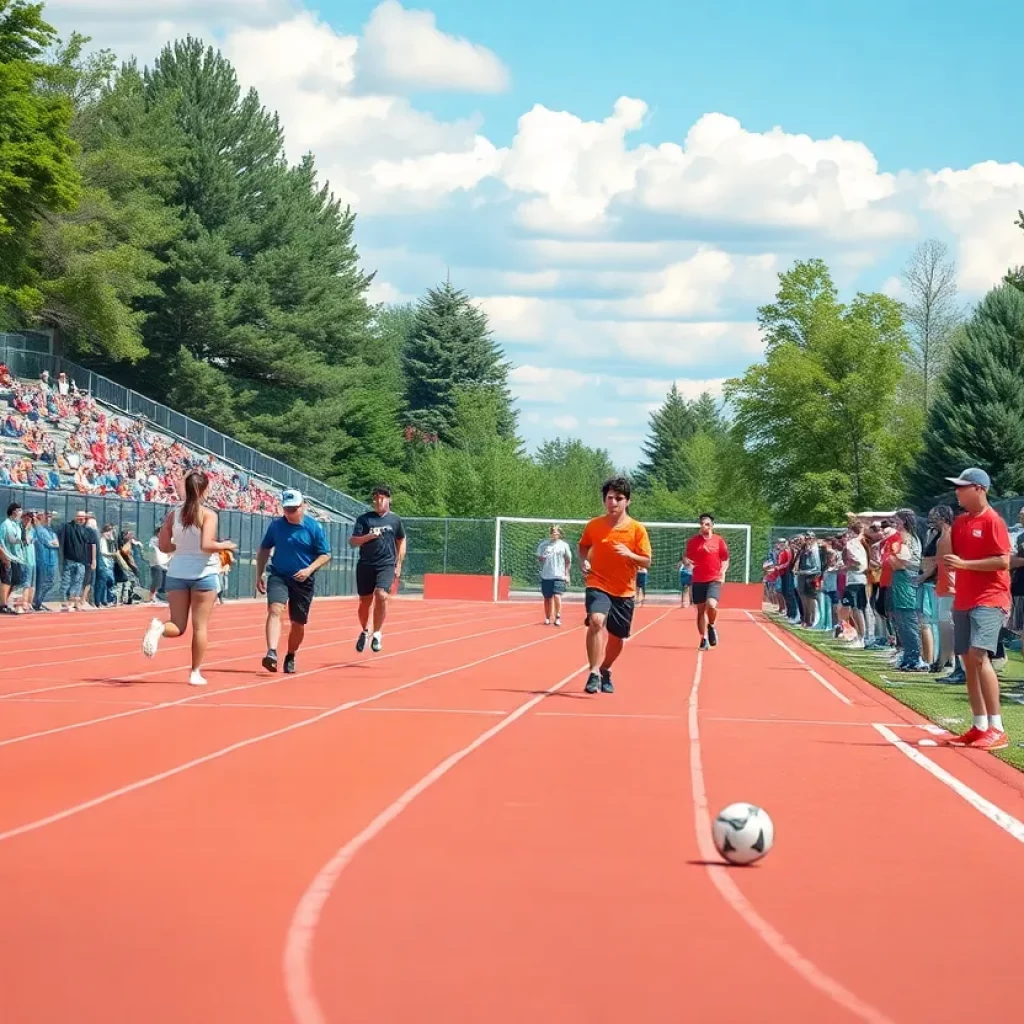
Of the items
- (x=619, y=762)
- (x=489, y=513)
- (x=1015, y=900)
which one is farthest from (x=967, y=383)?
(x=1015, y=900)

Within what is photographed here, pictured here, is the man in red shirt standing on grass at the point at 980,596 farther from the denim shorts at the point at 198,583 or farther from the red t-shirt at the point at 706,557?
the red t-shirt at the point at 706,557

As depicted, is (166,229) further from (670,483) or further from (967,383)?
(670,483)

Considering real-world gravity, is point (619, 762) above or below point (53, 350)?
below

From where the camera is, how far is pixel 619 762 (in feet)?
39.4

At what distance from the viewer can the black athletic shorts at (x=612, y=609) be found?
1678cm

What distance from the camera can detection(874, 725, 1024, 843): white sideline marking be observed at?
9.69 metres

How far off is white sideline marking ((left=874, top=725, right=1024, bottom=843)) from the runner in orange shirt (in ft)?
11.0

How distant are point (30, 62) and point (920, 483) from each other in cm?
3081

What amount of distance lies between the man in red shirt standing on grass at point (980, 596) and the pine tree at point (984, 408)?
1751 inches

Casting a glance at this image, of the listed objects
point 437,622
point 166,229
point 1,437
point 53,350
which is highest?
point 166,229

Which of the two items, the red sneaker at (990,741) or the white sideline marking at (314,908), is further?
the red sneaker at (990,741)

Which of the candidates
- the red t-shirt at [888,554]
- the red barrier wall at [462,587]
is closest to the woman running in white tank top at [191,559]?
the red t-shirt at [888,554]

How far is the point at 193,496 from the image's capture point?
52.1 ft

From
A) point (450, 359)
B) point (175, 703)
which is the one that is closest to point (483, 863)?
point (175, 703)
